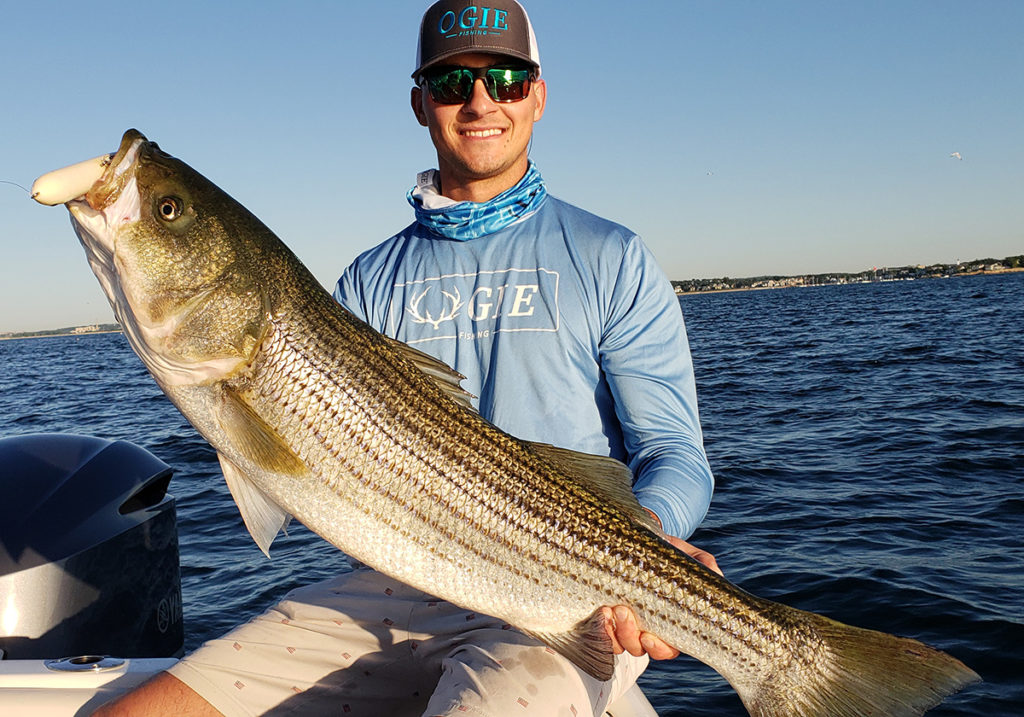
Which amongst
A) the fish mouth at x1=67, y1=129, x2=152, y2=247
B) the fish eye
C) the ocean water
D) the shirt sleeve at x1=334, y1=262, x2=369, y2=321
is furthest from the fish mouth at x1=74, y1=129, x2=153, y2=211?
the ocean water

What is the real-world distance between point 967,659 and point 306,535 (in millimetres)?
7757

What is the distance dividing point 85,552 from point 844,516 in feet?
28.5

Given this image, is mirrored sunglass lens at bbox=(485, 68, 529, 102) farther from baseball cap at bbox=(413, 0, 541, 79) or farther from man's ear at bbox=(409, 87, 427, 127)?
man's ear at bbox=(409, 87, 427, 127)

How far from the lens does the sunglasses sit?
4340 millimetres

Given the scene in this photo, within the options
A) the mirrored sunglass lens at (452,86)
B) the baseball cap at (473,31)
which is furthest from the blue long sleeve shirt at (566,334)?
the baseball cap at (473,31)

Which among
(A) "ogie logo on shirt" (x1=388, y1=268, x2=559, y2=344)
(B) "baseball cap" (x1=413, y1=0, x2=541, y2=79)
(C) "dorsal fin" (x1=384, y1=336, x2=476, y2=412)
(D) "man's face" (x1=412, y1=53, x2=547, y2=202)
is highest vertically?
(B) "baseball cap" (x1=413, y1=0, x2=541, y2=79)

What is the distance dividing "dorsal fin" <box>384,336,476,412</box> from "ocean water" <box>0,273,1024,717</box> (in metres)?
4.27

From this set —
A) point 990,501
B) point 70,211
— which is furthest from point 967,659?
point 70,211

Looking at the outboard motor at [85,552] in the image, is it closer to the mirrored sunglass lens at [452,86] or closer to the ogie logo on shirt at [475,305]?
the ogie logo on shirt at [475,305]

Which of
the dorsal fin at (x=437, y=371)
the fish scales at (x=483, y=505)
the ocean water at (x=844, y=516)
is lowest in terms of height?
the ocean water at (x=844, y=516)

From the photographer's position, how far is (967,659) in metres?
6.70

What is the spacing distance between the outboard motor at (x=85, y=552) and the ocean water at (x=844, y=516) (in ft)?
10.5

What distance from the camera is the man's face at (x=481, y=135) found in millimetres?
4332

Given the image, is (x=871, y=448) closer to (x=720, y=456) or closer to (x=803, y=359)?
(x=720, y=456)
